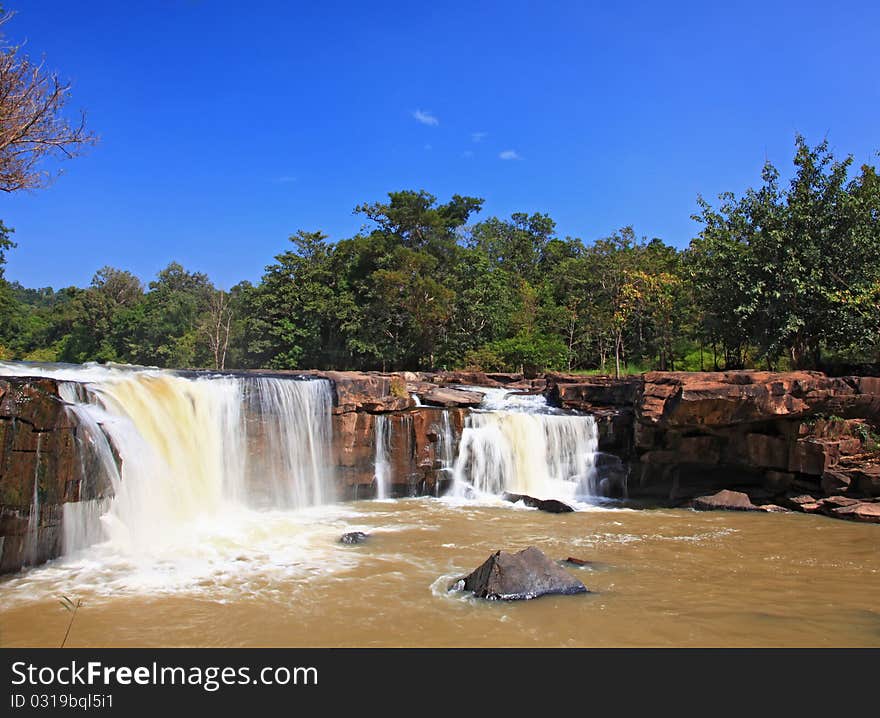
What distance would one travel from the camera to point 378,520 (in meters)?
11.9

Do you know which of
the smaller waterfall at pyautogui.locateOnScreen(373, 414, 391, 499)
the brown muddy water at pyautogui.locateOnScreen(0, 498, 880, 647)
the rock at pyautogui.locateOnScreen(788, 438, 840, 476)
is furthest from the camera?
the smaller waterfall at pyautogui.locateOnScreen(373, 414, 391, 499)

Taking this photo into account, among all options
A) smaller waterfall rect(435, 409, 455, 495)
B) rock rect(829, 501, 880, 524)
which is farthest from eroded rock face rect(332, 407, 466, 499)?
rock rect(829, 501, 880, 524)

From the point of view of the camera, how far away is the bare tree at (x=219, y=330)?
128 feet

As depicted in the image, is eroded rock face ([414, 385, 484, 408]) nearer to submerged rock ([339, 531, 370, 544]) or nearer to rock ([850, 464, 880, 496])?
submerged rock ([339, 531, 370, 544])

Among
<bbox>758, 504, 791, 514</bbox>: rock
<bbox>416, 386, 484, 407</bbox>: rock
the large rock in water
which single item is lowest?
<bbox>758, 504, 791, 514</bbox>: rock

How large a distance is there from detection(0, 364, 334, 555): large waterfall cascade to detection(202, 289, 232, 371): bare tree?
26737 millimetres

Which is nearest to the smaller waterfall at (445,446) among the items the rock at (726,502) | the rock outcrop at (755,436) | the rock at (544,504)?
the rock at (544,504)

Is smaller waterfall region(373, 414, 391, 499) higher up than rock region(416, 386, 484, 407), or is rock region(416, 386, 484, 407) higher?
rock region(416, 386, 484, 407)

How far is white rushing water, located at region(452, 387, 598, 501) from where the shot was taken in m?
15.0

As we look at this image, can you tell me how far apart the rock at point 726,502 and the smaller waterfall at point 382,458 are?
6.93 m

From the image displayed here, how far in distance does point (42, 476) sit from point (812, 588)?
10.2 metres

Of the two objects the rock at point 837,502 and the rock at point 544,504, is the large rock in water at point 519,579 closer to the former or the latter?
the rock at point 544,504

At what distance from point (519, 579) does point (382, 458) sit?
309 inches
